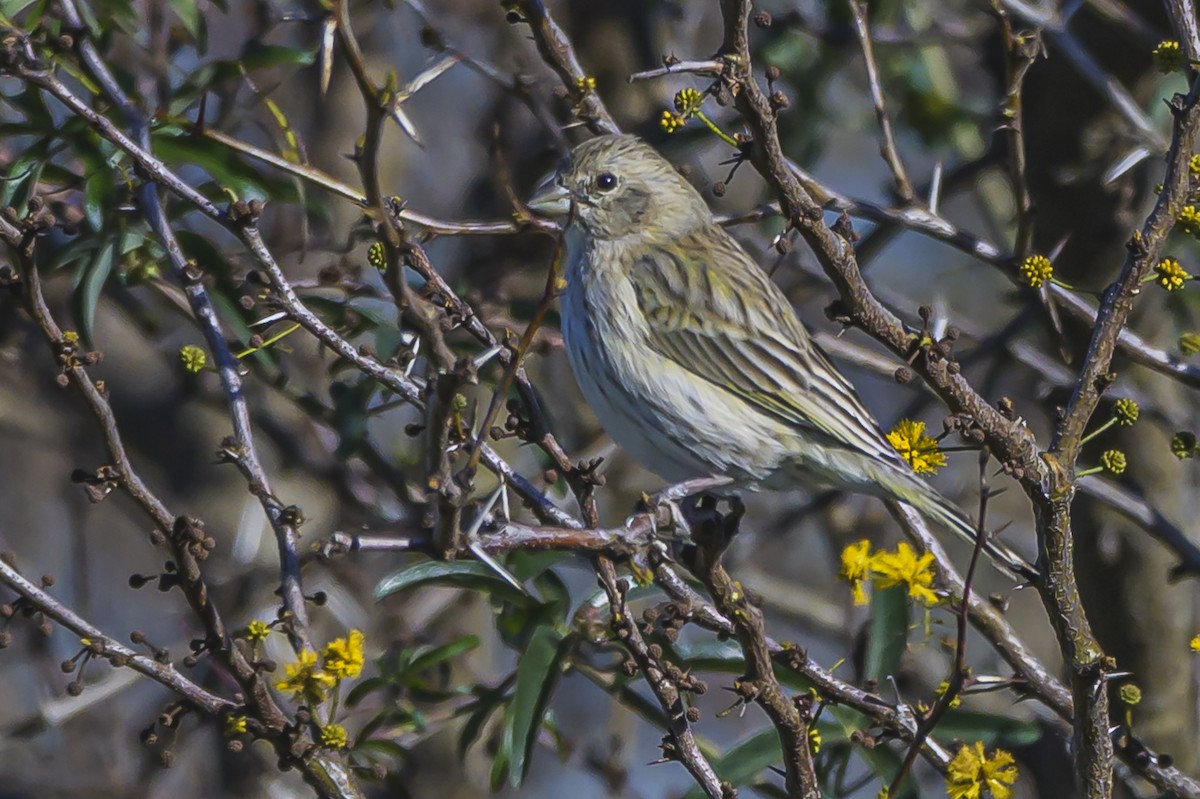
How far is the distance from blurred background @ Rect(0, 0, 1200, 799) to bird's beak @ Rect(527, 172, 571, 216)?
108 mm

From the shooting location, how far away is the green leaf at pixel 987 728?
4293 millimetres

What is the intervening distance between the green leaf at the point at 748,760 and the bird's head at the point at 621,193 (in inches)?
67.3

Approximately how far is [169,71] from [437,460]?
10.7 ft

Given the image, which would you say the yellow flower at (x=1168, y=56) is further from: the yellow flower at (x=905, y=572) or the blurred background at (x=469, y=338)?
the yellow flower at (x=905, y=572)

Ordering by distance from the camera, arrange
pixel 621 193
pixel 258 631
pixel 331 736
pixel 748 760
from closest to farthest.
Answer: pixel 258 631 < pixel 331 736 < pixel 748 760 < pixel 621 193

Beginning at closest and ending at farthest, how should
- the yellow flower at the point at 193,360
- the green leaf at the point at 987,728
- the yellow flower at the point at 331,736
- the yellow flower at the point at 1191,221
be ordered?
the yellow flower at the point at 331,736 → the yellow flower at the point at 1191,221 → the yellow flower at the point at 193,360 → the green leaf at the point at 987,728

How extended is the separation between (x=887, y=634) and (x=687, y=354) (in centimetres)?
110

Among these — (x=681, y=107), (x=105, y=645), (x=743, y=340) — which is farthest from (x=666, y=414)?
(x=105, y=645)

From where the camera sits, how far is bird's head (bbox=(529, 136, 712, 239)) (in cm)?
482

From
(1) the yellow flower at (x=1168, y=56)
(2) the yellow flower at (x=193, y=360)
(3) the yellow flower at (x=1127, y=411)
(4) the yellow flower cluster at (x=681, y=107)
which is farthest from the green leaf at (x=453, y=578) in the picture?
(1) the yellow flower at (x=1168, y=56)

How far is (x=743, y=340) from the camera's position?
487cm

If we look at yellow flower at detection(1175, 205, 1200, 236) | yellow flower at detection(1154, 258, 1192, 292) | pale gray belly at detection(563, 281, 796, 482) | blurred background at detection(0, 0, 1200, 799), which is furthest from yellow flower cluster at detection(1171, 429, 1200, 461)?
pale gray belly at detection(563, 281, 796, 482)

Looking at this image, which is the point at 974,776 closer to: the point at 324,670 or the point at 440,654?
the point at 324,670

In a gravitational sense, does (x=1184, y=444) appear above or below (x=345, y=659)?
above
